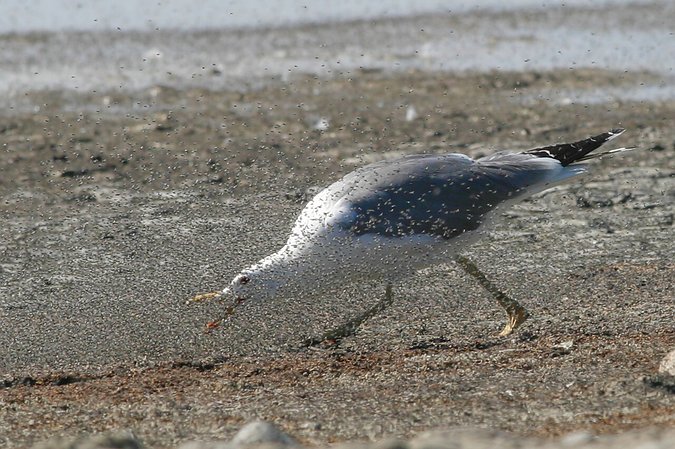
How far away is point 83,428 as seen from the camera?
5.06 metres

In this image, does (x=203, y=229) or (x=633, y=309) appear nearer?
(x=633, y=309)

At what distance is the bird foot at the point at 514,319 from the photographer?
636cm

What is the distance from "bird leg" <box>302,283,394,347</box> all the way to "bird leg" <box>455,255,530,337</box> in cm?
46

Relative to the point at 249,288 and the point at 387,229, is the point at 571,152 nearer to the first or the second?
the point at 387,229

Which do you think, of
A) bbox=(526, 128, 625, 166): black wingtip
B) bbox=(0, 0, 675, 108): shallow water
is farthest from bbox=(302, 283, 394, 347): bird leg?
bbox=(0, 0, 675, 108): shallow water

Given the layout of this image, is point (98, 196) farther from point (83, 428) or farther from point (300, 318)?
point (83, 428)

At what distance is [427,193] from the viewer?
656 cm

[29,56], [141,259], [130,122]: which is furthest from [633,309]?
[29,56]

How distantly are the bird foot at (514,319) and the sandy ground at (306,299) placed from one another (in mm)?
60

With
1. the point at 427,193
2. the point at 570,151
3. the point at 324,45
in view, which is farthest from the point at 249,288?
the point at 324,45

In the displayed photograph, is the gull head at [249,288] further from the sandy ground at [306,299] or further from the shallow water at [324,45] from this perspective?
the shallow water at [324,45]

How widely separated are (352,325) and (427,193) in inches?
30.7

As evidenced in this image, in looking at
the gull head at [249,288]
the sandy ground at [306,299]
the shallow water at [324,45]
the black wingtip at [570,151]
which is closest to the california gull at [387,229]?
the gull head at [249,288]

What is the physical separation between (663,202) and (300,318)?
326 centimetres
